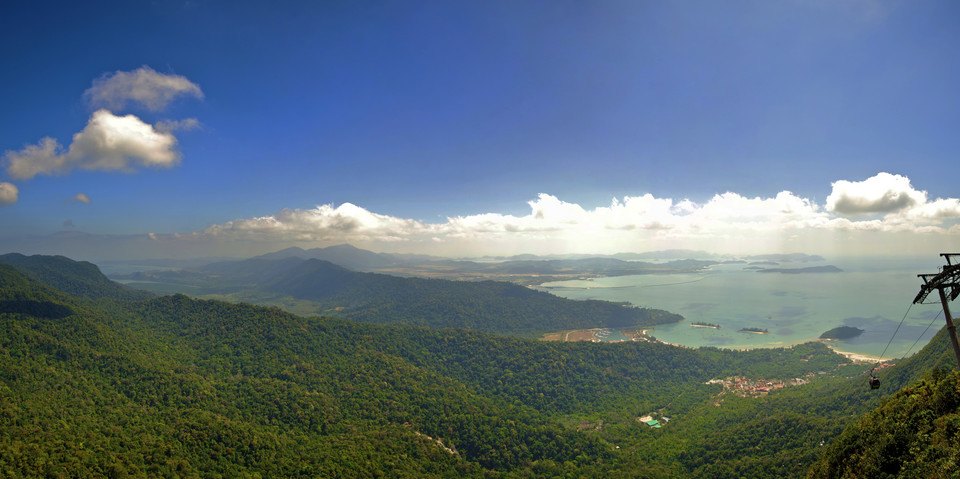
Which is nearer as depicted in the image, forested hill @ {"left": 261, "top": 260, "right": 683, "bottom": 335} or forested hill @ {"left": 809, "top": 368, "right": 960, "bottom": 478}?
forested hill @ {"left": 809, "top": 368, "right": 960, "bottom": 478}

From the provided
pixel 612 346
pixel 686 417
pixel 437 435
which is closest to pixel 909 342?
pixel 612 346

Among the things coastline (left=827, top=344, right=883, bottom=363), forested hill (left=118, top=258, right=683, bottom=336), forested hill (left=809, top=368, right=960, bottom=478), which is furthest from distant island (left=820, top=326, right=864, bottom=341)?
forested hill (left=809, top=368, right=960, bottom=478)

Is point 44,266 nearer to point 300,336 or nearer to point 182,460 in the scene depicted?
point 300,336

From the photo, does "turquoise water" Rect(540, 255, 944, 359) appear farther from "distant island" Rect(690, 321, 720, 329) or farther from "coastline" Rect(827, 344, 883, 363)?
"coastline" Rect(827, 344, 883, 363)

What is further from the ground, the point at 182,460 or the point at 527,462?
the point at 182,460

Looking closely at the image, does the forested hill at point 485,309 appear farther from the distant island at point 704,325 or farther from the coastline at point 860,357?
the coastline at point 860,357

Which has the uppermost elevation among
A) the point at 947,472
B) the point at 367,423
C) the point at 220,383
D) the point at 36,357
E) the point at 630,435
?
the point at 947,472

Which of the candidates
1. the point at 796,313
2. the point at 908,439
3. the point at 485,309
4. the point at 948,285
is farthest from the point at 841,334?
the point at 948,285

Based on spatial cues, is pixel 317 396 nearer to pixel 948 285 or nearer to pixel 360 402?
pixel 360 402
